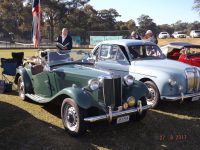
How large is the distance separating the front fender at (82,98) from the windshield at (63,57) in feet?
5.28

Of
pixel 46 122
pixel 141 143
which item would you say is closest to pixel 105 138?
pixel 141 143

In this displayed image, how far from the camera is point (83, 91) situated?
5711mm

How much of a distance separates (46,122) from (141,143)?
2304 millimetres

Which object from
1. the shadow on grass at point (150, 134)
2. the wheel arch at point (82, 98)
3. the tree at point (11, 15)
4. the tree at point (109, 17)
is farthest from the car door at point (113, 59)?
the tree at point (109, 17)

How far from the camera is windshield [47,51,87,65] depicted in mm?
7180

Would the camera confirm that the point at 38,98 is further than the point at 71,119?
Yes

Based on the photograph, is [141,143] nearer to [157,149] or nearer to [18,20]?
[157,149]

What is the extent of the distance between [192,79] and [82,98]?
11.7 ft

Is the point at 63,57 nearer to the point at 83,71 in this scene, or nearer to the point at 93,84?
the point at 83,71

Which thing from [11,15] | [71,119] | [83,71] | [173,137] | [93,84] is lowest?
[173,137]

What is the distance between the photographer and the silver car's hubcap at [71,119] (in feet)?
18.6

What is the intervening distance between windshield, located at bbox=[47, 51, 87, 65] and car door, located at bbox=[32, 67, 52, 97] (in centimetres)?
37

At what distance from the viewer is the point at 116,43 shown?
881cm

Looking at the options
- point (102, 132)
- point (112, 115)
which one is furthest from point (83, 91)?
point (102, 132)
